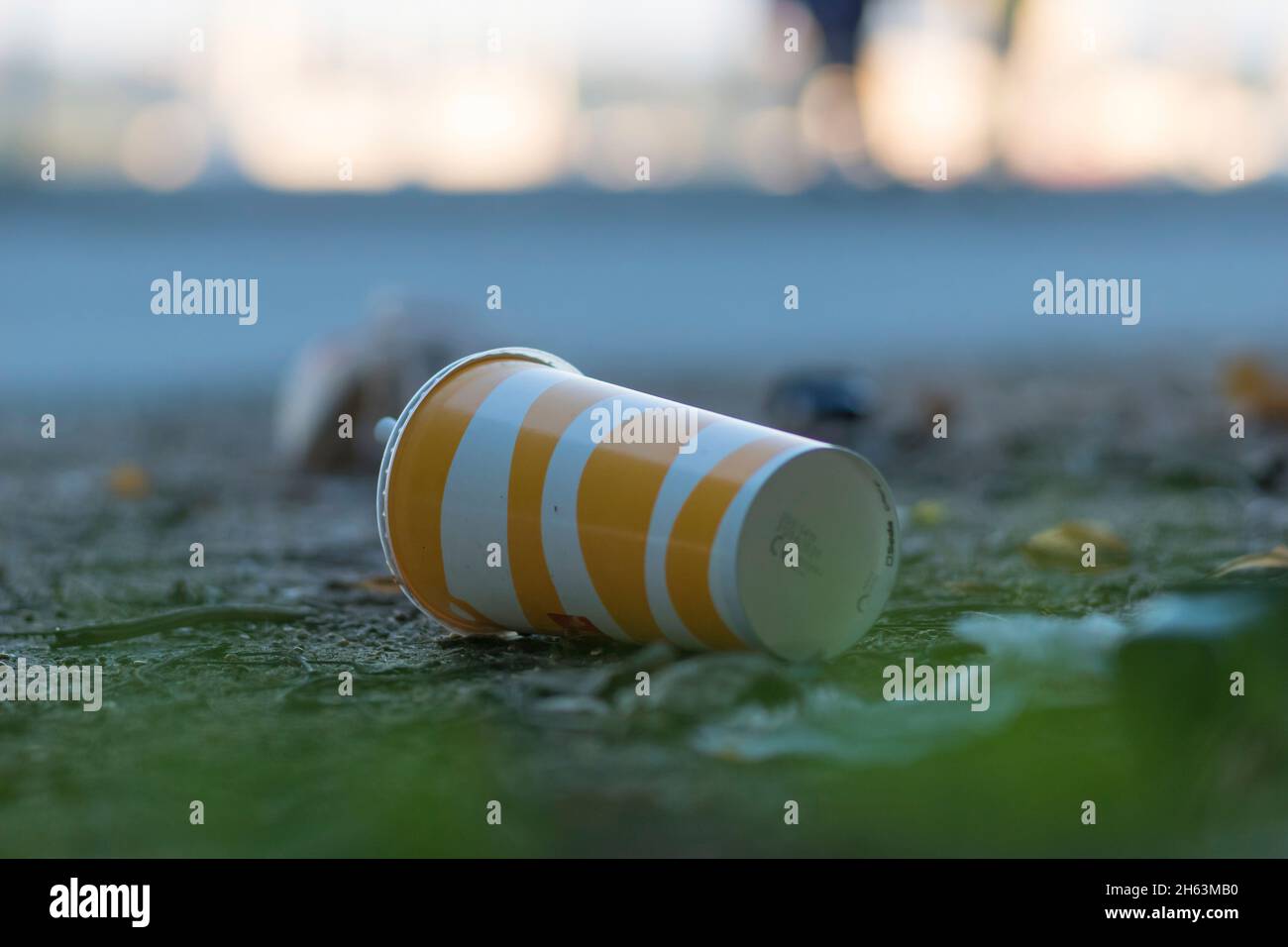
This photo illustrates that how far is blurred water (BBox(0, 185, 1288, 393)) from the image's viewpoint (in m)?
7.31

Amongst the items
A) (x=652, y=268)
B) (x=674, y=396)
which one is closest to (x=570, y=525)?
(x=674, y=396)

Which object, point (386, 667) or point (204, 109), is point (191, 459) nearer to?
point (386, 667)

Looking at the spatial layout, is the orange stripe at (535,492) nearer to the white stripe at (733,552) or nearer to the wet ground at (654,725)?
the wet ground at (654,725)

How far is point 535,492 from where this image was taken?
7.13 ft

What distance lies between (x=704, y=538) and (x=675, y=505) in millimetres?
79

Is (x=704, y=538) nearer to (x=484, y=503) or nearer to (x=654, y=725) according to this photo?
(x=654, y=725)

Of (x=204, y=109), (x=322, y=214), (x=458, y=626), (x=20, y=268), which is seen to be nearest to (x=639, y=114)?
(x=322, y=214)

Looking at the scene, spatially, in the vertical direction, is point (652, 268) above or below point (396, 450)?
above

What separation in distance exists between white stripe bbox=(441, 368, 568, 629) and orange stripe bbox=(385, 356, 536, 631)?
0.05 ft

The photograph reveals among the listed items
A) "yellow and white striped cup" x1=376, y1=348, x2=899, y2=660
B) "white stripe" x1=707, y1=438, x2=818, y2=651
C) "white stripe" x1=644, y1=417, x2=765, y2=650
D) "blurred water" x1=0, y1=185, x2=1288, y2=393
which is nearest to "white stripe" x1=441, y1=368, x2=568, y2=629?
"yellow and white striped cup" x1=376, y1=348, x2=899, y2=660

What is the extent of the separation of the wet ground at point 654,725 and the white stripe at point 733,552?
6cm

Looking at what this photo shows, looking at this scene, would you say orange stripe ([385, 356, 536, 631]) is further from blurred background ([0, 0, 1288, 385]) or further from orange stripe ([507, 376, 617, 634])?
blurred background ([0, 0, 1288, 385])

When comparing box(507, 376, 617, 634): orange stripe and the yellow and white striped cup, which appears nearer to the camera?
the yellow and white striped cup
